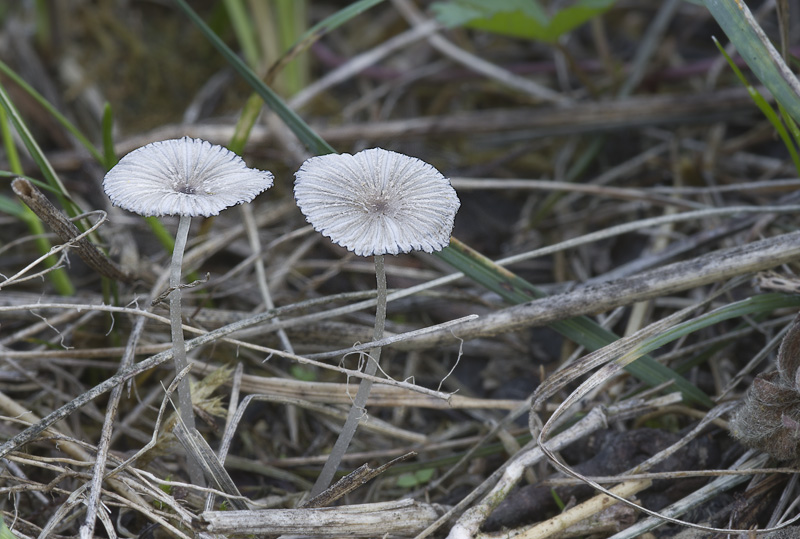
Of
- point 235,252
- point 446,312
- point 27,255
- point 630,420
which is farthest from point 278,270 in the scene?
point 630,420

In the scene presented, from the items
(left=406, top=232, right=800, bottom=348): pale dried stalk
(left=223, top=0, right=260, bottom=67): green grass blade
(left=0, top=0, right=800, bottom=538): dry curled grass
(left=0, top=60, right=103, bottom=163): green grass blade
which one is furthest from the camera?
(left=223, top=0, right=260, bottom=67): green grass blade

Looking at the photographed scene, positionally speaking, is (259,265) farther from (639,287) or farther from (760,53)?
(760,53)

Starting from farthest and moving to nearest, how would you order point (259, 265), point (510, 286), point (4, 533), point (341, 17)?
point (259, 265)
point (341, 17)
point (510, 286)
point (4, 533)

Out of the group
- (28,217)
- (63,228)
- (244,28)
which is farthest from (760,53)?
(244,28)

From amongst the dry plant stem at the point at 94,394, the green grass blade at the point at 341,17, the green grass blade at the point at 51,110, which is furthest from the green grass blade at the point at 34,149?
the green grass blade at the point at 341,17

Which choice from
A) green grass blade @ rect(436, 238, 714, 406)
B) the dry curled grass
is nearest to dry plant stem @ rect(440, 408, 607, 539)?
the dry curled grass

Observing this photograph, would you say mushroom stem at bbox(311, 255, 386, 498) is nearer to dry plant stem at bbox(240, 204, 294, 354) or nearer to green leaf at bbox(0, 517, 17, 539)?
dry plant stem at bbox(240, 204, 294, 354)
